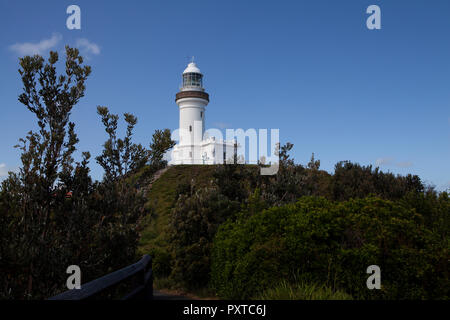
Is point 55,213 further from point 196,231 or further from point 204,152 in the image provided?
→ point 204,152

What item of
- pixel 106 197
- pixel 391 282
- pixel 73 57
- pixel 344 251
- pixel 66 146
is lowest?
pixel 391 282

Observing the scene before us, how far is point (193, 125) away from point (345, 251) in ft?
166

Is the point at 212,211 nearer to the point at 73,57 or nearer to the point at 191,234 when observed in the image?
the point at 191,234

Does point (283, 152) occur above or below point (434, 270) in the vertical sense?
above

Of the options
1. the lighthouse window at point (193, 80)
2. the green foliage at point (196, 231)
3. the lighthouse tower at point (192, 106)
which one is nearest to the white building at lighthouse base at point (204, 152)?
the lighthouse tower at point (192, 106)

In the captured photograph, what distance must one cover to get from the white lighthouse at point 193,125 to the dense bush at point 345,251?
152ft

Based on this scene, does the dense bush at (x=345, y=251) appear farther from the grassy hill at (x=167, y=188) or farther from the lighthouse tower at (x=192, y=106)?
the lighthouse tower at (x=192, y=106)

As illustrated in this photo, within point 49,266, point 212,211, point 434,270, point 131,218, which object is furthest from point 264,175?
point 49,266

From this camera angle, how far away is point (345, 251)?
854 centimetres

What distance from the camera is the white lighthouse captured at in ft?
187

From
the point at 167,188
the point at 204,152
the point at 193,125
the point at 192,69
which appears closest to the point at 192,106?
the point at 193,125

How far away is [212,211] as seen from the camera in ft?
49.5

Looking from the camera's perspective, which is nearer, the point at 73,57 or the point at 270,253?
the point at 270,253

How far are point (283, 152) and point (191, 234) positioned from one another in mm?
8642
